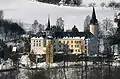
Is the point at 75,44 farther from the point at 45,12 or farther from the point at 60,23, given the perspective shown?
the point at 45,12

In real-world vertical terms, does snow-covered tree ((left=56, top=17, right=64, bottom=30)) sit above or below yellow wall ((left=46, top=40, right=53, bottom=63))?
above

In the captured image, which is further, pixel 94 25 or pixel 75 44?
pixel 94 25

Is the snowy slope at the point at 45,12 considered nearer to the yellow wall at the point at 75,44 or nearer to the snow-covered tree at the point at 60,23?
the snow-covered tree at the point at 60,23

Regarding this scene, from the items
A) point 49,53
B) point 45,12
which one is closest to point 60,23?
point 45,12

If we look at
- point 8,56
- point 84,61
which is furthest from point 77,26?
point 8,56

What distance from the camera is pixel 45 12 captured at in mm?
5074

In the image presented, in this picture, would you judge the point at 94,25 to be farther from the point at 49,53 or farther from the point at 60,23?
the point at 49,53

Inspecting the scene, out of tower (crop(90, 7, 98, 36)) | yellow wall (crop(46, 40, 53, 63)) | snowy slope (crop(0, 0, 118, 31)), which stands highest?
snowy slope (crop(0, 0, 118, 31))

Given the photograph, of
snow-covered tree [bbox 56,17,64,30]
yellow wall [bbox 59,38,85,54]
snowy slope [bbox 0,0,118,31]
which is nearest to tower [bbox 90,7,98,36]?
snowy slope [bbox 0,0,118,31]

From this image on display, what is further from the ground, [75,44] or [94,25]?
[94,25]

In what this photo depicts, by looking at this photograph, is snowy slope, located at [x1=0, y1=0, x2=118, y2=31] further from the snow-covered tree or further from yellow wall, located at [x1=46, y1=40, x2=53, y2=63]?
yellow wall, located at [x1=46, y1=40, x2=53, y2=63]

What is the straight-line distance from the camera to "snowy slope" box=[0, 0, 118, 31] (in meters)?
5.04

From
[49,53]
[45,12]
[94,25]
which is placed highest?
[45,12]

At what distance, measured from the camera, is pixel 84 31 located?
5082mm
